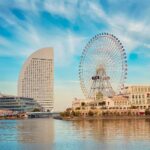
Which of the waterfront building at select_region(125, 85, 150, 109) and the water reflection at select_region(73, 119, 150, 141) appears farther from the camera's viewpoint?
the waterfront building at select_region(125, 85, 150, 109)

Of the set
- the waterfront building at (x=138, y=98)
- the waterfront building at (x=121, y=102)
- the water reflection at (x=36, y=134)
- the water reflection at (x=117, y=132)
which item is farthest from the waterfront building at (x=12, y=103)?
the water reflection at (x=117, y=132)

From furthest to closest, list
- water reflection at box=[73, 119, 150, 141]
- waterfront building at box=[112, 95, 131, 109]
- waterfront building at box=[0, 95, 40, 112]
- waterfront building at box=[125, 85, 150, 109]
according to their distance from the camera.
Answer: waterfront building at box=[0, 95, 40, 112] → waterfront building at box=[125, 85, 150, 109] → waterfront building at box=[112, 95, 131, 109] → water reflection at box=[73, 119, 150, 141]

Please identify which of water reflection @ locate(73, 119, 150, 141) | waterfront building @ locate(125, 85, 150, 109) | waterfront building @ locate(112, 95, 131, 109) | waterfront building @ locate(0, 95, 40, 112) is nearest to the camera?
water reflection @ locate(73, 119, 150, 141)

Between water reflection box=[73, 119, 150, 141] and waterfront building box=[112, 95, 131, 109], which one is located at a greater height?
waterfront building box=[112, 95, 131, 109]

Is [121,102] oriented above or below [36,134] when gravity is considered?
above

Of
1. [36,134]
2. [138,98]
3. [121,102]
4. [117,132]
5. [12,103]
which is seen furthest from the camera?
[12,103]

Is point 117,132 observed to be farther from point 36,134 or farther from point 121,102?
point 121,102

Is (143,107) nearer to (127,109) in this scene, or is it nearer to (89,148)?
(127,109)

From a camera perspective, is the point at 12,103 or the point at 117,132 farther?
the point at 12,103

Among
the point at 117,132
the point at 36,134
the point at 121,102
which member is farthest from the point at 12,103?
the point at 117,132

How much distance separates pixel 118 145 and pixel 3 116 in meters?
146

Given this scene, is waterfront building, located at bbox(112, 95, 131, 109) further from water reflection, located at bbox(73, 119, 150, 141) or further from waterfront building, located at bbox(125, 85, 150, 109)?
water reflection, located at bbox(73, 119, 150, 141)

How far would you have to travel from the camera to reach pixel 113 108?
125438mm

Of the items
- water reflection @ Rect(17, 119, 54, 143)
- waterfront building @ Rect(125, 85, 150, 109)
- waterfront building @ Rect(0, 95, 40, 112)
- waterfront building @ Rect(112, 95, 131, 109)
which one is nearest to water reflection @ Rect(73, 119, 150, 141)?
water reflection @ Rect(17, 119, 54, 143)
